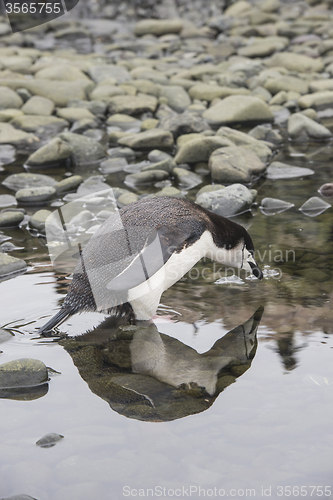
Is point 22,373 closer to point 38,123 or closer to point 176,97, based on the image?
point 38,123

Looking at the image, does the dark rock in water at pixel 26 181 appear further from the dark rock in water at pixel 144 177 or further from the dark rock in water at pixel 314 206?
the dark rock in water at pixel 314 206

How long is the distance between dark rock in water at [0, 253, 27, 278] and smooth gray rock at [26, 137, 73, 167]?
2933mm

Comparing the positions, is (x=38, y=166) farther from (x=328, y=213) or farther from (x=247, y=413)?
(x=247, y=413)

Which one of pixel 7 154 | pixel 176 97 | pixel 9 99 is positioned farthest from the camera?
pixel 176 97

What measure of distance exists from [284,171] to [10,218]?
3310 millimetres

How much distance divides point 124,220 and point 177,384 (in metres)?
1.11

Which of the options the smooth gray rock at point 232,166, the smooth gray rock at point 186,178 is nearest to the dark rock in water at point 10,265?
the smooth gray rock at point 186,178

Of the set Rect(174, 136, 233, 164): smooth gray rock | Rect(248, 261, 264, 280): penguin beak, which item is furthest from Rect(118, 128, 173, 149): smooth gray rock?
Rect(248, 261, 264, 280): penguin beak

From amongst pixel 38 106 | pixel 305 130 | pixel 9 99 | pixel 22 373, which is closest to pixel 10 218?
pixel 22 373

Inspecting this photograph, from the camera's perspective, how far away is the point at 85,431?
2.69 m

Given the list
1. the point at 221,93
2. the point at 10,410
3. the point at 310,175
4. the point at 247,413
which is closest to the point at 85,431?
the point at 10,410

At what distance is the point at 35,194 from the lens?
6129 millimetres

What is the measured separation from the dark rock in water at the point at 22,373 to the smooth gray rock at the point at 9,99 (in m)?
6.68

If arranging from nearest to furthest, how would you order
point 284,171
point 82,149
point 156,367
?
point 156,367 → point 284,171 → point 82,149
